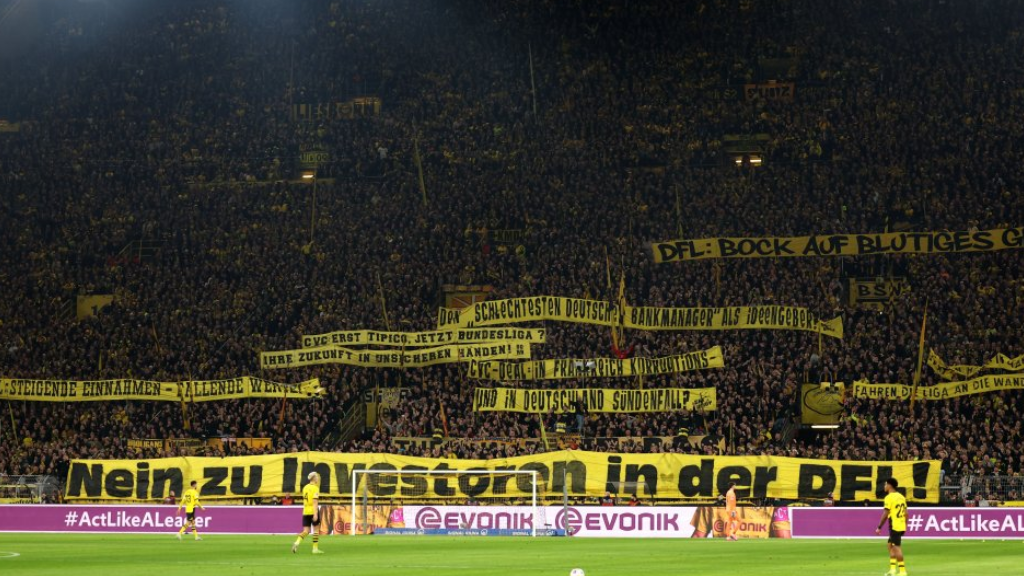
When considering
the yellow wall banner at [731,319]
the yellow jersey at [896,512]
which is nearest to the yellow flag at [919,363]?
the yellow wall banner at [731,319]

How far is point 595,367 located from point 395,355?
7.81m

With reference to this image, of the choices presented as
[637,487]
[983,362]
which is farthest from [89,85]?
[983,362]

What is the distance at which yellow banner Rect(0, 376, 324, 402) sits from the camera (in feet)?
161

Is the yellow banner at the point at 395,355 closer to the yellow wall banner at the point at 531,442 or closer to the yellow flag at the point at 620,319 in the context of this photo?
the yellow flag at the point at 620,319

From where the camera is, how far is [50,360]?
54.9 m

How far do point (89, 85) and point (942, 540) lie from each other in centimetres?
5124

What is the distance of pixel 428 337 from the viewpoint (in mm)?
49375

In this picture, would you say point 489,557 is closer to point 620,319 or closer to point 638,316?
point 620,319

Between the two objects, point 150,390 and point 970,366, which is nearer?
point 970,366

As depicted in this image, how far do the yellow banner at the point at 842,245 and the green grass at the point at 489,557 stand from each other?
60.7ft

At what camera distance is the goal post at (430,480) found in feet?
133

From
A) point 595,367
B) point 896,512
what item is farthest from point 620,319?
point 896,512

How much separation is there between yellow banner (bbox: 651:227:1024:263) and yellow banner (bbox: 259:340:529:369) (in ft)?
28.0

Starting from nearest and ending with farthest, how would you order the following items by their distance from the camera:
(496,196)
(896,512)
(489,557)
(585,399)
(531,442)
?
1. (896,512)
2. (489,557)
3. (531,442)
4. (585,399)
5. (496,196)
